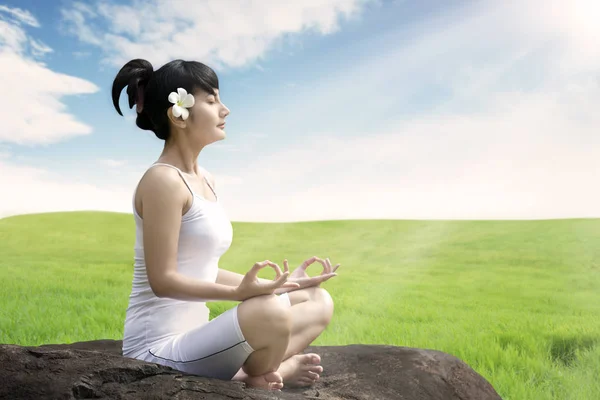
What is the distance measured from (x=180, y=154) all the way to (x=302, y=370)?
1237 millimetres

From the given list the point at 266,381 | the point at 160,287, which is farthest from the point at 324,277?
the point at 160,287

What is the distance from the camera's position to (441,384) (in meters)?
3.03

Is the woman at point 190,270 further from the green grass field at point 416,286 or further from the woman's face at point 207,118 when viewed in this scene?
the green grass field at point 416,286

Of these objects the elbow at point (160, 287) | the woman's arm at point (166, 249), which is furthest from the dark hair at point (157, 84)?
Answer: the elbow at point (160, 287)

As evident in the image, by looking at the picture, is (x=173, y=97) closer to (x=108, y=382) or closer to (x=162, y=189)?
(x=162, y=189)

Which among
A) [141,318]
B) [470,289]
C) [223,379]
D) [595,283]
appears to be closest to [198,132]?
[141,318]

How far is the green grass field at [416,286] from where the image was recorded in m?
5.20

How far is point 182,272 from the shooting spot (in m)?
2.48

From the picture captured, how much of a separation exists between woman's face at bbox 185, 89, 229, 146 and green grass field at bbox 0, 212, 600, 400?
3.00m

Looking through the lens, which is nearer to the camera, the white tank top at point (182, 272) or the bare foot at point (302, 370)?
the white tank top at point (182, 272)

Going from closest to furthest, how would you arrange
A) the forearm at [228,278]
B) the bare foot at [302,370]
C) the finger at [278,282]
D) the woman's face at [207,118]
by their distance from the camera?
1. the finger at [278,282]
2. the woman's face at [207,118]
3. the bare foot at [302,370]
4. the forearm at [228,278]

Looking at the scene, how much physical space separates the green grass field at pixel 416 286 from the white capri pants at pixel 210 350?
8.65 ft

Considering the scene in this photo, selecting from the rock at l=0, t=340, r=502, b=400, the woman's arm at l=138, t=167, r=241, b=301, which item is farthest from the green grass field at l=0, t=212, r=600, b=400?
the woman's arm at l=138, t=167, r=241, b=301

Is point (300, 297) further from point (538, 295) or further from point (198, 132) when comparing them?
point (538, 295)
